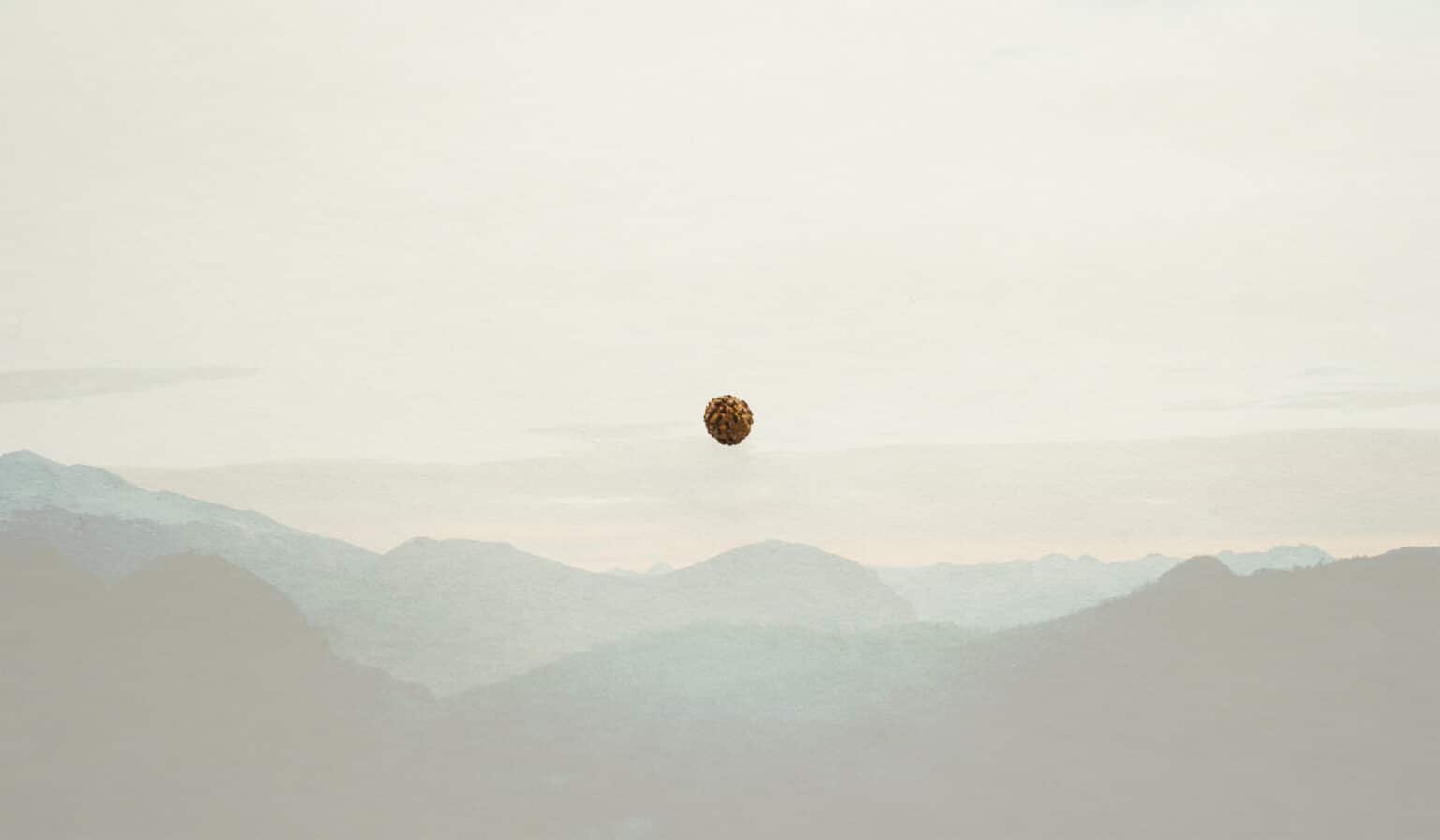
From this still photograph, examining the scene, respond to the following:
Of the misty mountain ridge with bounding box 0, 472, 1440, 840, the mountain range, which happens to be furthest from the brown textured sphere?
the mountain range

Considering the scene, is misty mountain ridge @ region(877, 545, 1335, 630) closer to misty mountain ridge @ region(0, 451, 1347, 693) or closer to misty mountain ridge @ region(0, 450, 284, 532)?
A: misty mountain ridge @ region(0, 451, 1347, 693)

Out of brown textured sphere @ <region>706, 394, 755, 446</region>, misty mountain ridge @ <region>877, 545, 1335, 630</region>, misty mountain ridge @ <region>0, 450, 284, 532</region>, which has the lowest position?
misty mountain ridge @ <region>877, 545, 1335, 630</region>

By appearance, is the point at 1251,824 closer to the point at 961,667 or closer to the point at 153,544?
the point at 961,667

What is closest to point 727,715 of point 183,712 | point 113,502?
point 183,712

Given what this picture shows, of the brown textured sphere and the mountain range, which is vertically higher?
the brown textured sphere

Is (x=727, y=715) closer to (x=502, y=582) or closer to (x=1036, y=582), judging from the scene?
(x=502, y=582)

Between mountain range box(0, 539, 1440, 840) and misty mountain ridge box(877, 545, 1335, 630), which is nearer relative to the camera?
mountain range box(0, 539, 1440, 840)

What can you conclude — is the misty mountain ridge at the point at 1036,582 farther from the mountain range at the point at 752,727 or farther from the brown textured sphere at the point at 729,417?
the brown textured sphere at the point at 729,417

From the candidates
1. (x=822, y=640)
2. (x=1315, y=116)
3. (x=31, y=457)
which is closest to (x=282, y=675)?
(x=31, y=457)
